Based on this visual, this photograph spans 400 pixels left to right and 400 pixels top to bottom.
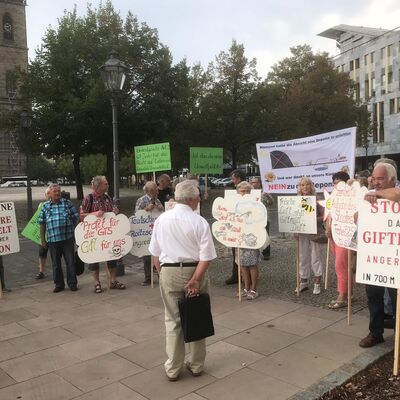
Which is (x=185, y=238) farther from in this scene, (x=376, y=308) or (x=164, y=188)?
(x=164, y=188)

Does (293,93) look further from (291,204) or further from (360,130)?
(291,204)

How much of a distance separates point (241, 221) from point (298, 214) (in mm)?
919

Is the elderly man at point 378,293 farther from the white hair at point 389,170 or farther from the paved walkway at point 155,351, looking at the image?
the paved walkway at point 155,351

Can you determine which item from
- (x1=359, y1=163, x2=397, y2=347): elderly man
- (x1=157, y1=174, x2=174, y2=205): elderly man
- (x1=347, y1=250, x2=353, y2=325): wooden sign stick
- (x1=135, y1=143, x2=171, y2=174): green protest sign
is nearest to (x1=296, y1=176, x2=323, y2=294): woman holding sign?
(x1=347, y1=250, x2=353, y2=325): wooden sign stick

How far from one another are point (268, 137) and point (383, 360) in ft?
85.8

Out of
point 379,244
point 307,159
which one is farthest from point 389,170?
point 307,159

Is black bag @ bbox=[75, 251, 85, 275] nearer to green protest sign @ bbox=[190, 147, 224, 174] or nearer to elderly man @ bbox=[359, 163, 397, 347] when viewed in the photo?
elderly man @ bbox=[359, 163, 397, 347]

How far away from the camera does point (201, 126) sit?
28.5 meters

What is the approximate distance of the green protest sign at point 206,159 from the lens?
46.7ft

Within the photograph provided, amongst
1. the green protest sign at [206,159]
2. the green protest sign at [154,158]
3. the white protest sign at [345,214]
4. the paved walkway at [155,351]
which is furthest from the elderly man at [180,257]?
the green protest sign at [206,159]

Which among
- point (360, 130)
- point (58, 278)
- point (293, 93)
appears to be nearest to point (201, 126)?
point (293, 93)

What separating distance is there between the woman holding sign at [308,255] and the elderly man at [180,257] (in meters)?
3.25

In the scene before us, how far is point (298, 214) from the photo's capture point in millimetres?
7055

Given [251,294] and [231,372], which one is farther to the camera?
[251,294]
